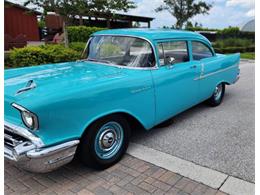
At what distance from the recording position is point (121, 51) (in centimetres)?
382

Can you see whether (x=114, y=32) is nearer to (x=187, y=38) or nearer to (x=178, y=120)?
(x=187, y=38)

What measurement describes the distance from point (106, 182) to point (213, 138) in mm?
1978

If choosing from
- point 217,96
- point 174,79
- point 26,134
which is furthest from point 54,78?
point 217,96

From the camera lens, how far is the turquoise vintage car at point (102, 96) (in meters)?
2.39

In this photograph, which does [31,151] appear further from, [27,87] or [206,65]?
[206,65]

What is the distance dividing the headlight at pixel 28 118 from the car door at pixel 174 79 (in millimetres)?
1728

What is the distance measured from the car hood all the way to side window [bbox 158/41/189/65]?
2.57ft

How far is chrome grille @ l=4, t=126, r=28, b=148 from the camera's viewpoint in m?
2.45

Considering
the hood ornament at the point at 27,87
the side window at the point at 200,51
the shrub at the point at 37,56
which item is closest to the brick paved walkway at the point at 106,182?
the hood ornament at the point at 27,87

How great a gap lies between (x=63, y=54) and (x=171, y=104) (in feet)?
16.8

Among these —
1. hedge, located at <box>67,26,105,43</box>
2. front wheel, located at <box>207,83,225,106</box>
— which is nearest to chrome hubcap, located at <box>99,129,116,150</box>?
front wheel, located at <box>207,83,225,106</box>

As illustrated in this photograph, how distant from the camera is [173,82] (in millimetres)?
3807

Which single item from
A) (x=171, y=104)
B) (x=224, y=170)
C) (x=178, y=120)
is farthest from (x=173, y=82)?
(x=224, y=170)

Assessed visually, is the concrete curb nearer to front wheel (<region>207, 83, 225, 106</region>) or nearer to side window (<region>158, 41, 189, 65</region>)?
side window (<region>158, 41, 189, 65</region>)
